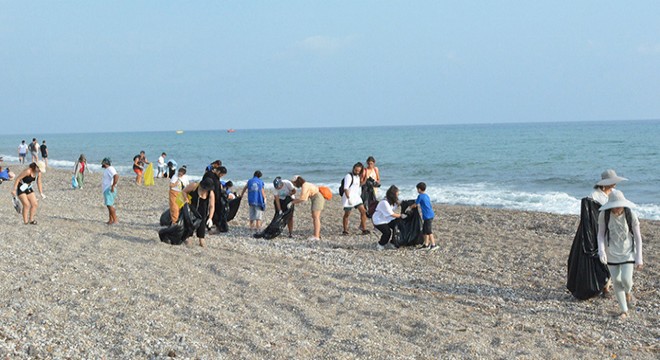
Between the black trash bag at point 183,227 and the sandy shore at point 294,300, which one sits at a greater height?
the black trash bag at point 183,227

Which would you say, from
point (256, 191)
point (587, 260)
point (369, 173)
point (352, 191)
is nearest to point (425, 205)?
point (352, 191)

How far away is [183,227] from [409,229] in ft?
12.6

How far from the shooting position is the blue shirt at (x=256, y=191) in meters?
13.1

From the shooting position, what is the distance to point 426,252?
11.6 m

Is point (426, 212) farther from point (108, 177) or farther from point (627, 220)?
point (108, 177)

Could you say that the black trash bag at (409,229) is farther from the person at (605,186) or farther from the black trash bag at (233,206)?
the person at (605,186)

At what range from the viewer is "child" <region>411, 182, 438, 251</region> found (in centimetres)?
1138

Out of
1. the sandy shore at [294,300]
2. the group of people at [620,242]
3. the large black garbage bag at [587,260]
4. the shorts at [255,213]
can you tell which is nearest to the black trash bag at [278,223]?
the sandy shore at [294,300]

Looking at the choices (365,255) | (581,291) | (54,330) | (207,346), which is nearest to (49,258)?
(54,330)

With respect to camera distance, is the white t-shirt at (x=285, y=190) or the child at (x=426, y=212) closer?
the child at (x=426, y=212)

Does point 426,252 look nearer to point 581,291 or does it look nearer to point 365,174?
point 365,174

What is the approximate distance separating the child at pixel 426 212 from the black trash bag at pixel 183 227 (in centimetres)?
368

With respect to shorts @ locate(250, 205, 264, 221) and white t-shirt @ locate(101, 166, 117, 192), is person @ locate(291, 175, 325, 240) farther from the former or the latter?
white t-shirt @ locate(101, 166, 117, 192)

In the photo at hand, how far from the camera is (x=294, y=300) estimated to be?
297 inches
